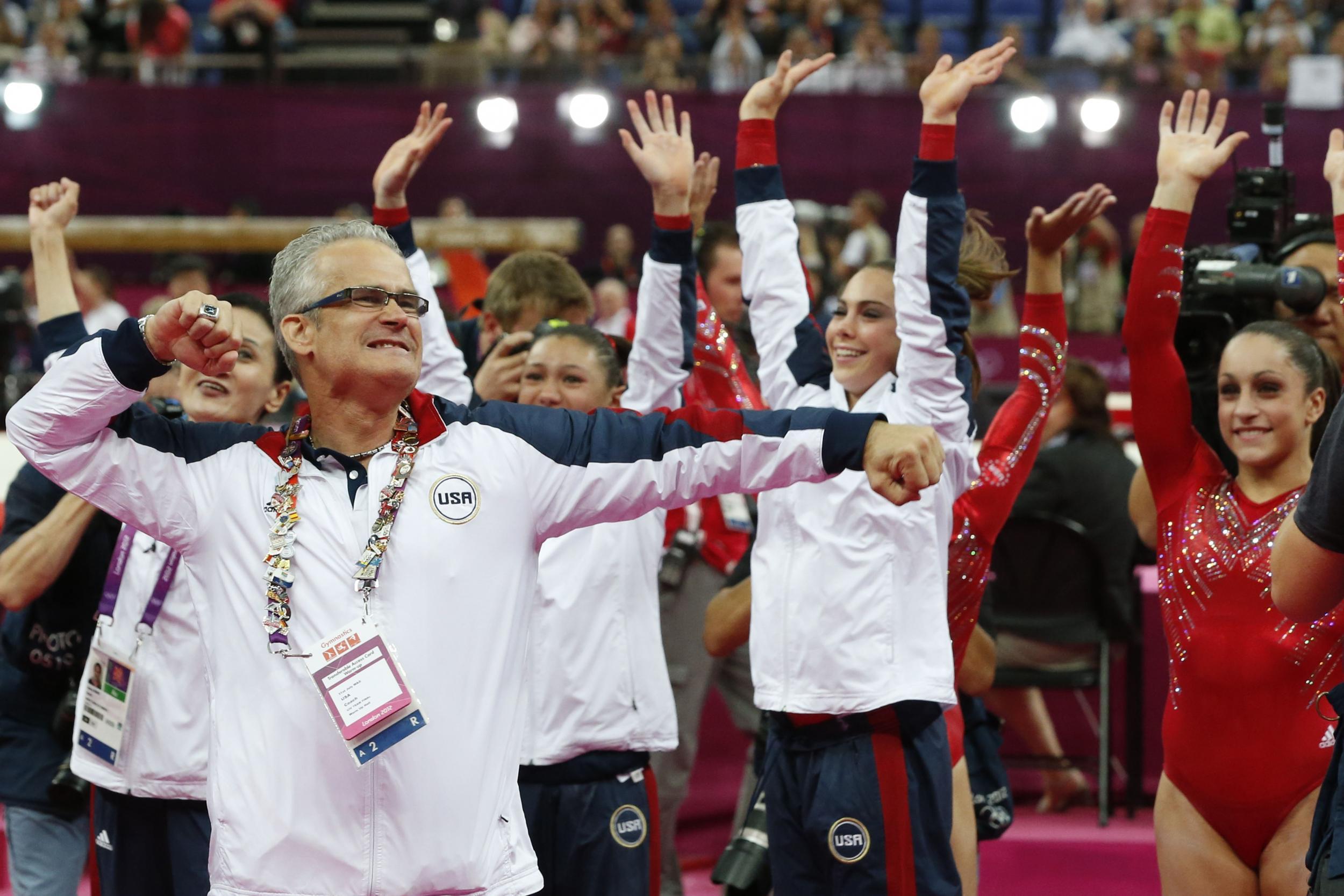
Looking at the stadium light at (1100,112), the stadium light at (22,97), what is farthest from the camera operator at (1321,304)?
the stadium light at (22,97)

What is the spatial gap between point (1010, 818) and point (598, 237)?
8.94m

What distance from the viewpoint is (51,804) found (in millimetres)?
3346

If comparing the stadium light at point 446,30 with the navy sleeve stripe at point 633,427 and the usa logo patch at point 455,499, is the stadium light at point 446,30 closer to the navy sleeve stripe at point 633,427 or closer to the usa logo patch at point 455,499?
the navy sleeve stripe at point 633,427

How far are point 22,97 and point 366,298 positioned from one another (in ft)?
34.9

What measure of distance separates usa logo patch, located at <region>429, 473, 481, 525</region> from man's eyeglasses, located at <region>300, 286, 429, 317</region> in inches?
10.2

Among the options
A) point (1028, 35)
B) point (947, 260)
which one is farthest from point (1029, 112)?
point (947, 260)

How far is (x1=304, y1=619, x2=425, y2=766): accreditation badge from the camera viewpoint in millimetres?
2127

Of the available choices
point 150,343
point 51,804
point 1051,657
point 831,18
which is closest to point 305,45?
point 831,18

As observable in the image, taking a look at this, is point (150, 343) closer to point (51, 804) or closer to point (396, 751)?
point (396, 751)

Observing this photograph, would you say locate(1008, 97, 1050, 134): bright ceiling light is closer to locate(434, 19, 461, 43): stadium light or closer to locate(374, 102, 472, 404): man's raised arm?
locate(434, 19, 461, 43): stadium light

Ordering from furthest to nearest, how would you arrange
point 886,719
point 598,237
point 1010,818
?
point 598,237 < point 1010,818 < point 886,719

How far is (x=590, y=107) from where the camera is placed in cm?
1194

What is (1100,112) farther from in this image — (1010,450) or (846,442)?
(846,442)

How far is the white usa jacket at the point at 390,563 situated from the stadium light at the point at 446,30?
1231cm
